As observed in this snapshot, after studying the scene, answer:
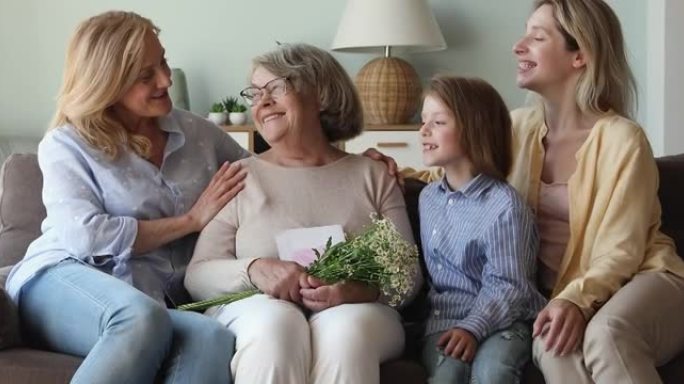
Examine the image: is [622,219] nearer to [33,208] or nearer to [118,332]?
[118,332]

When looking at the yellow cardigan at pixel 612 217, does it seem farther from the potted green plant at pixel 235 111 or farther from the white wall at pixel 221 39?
the white wall at pixel 221 39

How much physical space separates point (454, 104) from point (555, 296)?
47cm

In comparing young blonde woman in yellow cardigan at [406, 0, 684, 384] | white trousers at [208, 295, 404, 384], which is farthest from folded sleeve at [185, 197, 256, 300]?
young blonde woman in yellow cardigan at [406, 0, 684, 384]

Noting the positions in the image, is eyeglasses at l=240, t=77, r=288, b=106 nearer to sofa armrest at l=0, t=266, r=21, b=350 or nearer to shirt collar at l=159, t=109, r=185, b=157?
shirt collar at l=159, t=109, r=185, b=157

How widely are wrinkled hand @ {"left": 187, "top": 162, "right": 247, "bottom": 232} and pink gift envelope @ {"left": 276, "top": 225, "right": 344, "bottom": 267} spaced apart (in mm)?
159

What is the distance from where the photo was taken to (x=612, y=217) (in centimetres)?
207

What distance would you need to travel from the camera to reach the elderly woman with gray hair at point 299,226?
1862 mm

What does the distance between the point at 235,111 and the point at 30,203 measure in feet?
7.72

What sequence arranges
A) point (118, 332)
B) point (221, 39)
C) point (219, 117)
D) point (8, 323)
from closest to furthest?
point (118, 332), point (8, 323), point (219, 117), point (221, 39)

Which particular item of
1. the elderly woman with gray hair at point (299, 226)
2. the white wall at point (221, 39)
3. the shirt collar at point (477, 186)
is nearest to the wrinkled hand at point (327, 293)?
the elderly woman with gray hair at point (299, 226)

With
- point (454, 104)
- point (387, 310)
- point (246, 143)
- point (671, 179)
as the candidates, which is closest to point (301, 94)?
point (454, 104)

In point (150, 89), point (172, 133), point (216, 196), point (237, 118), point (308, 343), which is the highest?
point (150, 89)

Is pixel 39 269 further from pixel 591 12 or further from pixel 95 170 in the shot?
pixel 591 12

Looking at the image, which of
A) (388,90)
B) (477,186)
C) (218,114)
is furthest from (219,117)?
(477,186)
